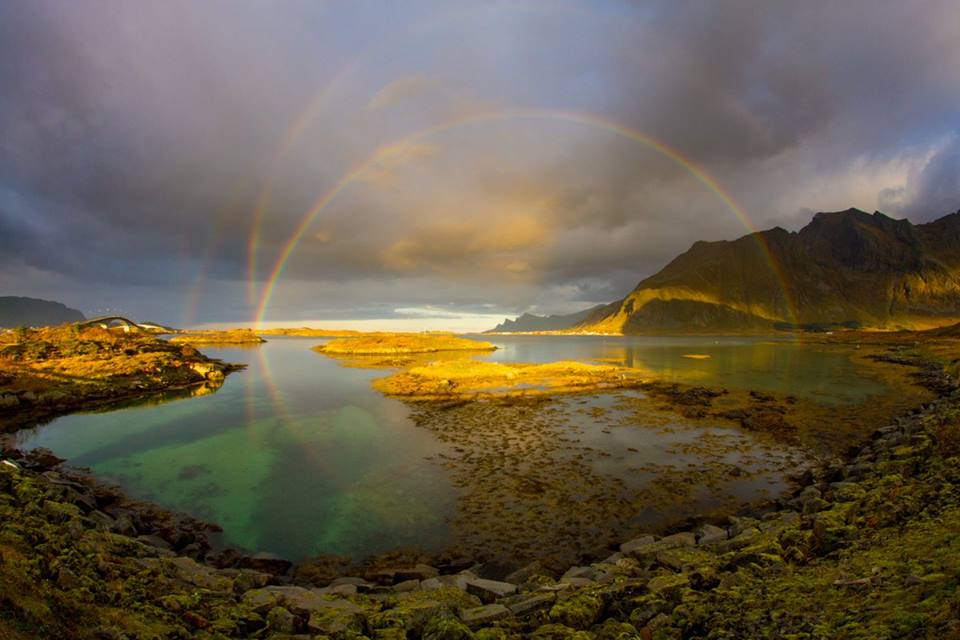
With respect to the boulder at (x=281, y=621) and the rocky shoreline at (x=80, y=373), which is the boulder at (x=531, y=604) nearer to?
the boulder at (x=281, y=621)

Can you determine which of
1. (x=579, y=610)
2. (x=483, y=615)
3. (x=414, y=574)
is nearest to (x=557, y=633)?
(x=579, y=610)

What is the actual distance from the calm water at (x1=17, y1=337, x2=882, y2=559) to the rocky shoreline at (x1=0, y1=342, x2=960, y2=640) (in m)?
2.64

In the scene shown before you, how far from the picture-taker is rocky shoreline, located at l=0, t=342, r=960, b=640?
6660mm

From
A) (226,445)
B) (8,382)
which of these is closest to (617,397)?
(226,445)

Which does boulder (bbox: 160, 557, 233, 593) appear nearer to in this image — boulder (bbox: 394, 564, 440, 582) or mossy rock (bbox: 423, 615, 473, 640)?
boulder (bbox: 394, 564, 440, 582)

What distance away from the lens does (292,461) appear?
23609 millimetres

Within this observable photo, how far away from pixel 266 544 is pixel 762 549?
1563 cm

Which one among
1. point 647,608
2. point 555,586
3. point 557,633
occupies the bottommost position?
point 555,586

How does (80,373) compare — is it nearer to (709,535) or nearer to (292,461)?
(292,461)

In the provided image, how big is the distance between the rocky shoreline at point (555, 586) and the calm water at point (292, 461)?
264 cm

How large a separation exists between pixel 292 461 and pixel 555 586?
19.0m

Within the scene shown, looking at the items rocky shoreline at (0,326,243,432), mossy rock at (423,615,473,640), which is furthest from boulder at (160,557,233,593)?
rocky shoreline at (0,326,243,432)

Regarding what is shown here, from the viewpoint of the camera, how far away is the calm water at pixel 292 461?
15875 mm

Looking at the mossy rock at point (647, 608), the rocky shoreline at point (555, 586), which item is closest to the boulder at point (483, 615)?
the rocky shoreline at point (555, 586)
